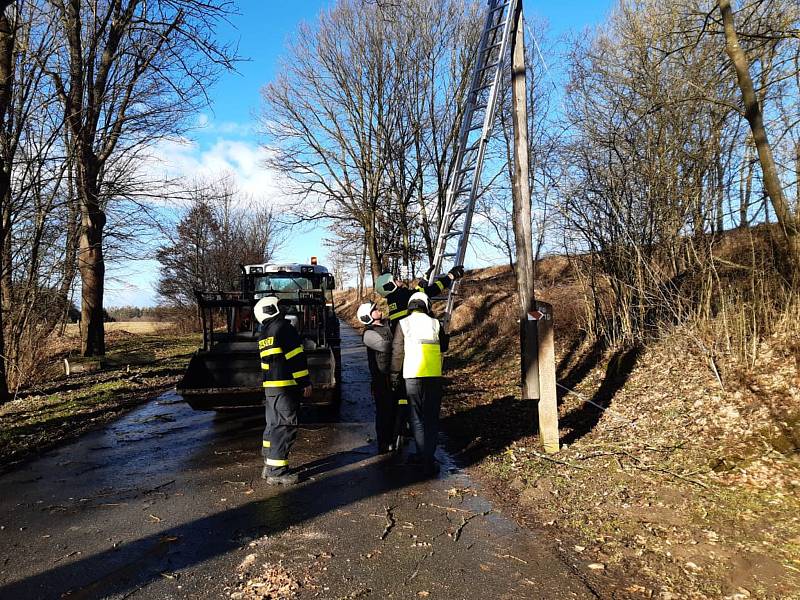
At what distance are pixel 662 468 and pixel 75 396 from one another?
9.86 metres

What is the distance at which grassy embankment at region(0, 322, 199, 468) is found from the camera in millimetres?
7316

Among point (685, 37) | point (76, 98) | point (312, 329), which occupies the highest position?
point (76, 98)

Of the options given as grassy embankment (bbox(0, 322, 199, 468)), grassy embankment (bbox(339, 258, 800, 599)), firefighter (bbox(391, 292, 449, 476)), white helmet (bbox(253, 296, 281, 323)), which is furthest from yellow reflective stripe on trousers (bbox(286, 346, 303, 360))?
grassy embankment (bbox(0, 322, 199, 468))

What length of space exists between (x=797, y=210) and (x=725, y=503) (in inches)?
160

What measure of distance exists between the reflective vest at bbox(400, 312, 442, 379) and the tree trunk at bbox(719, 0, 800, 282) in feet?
13.6

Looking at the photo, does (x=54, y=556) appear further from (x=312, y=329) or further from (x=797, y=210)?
(x=797, y=210)

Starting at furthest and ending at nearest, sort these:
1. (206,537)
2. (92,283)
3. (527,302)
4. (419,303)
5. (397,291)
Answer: (92,283) → (397,291) → (527,302) → (419,303) → (206,537)

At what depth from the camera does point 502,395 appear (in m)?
9.09

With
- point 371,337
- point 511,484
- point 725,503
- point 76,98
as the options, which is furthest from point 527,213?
point 76,98

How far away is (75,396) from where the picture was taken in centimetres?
1010

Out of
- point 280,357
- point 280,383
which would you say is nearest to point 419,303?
point 280,357

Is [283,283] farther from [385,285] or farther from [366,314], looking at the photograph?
[366,314]

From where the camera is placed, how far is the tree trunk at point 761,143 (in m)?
6.45

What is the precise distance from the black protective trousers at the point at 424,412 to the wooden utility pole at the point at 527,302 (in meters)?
1.04
